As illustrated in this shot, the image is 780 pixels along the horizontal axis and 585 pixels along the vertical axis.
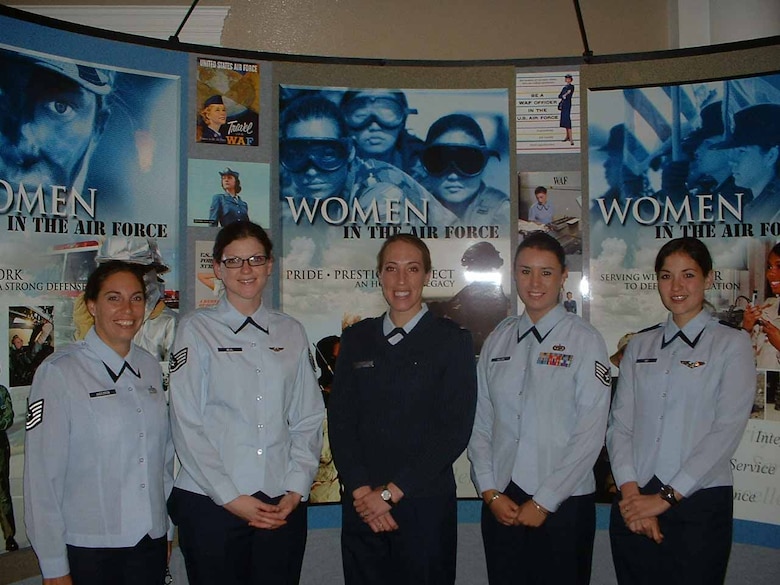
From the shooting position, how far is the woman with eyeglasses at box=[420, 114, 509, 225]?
326 cm

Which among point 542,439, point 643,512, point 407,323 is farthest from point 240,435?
point 643,512

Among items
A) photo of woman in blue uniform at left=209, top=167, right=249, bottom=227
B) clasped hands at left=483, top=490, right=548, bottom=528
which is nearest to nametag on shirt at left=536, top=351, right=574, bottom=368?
clasped hands at left=483, top=490, right=548, bottom=528

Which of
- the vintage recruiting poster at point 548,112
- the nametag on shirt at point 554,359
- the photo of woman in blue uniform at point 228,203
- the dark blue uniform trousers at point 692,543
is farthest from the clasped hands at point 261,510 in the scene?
the vintage recruiting poster at point 548,112

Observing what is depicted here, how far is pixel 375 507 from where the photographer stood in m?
2.26

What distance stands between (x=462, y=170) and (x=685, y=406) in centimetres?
153

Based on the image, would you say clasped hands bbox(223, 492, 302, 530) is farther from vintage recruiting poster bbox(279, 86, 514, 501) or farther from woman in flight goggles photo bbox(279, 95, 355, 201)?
woman in flight goggles photo bbox(279, 95, 355, 201)

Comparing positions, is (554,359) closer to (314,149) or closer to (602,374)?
(602,374)

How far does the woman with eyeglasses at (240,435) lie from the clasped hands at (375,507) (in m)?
0.19

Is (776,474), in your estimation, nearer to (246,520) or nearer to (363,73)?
(246,520)

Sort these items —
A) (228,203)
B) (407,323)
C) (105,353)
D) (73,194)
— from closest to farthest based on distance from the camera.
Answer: (105,353)
(407,323)
(73,194)
(228,203)

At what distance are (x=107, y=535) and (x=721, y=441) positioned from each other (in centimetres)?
202

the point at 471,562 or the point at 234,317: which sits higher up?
the point at 234,317

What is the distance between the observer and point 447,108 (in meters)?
3.30

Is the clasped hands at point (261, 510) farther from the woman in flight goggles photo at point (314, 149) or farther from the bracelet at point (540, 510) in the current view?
the woman in flight goggles photo at point (314, 149)
